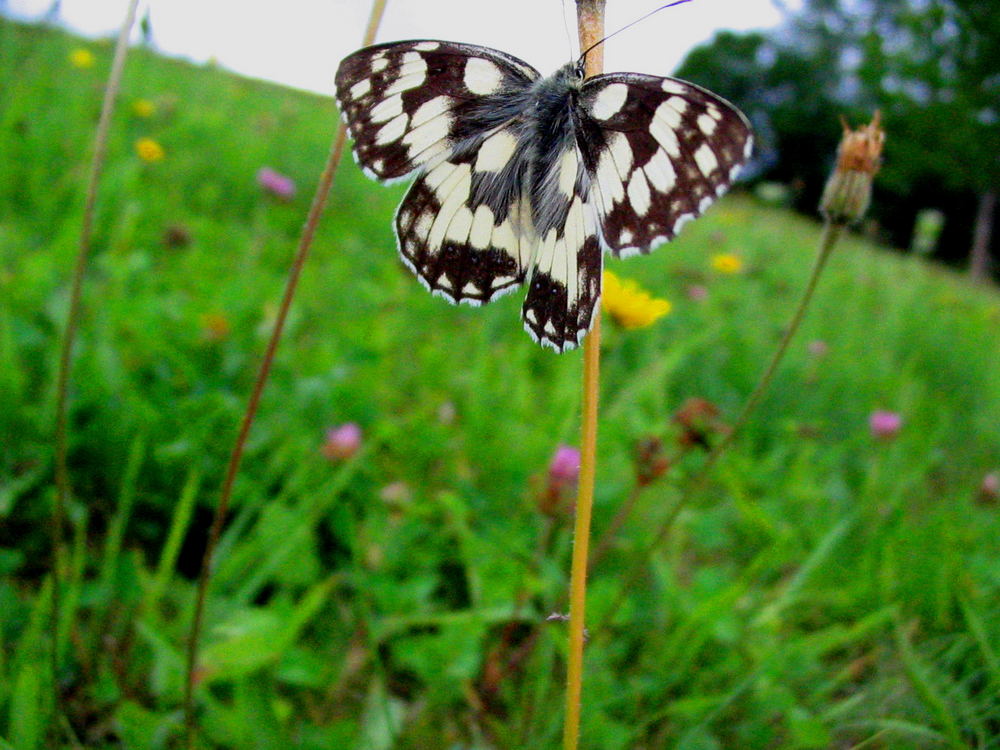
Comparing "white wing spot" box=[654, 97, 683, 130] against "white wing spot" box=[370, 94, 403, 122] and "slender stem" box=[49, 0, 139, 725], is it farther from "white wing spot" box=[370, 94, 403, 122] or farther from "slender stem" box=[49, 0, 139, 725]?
"slender stem" box=[49, 0, 139, 725]

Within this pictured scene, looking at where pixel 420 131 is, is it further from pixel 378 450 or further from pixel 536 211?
pixel 378 450

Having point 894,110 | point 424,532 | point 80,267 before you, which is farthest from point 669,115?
point 894,110

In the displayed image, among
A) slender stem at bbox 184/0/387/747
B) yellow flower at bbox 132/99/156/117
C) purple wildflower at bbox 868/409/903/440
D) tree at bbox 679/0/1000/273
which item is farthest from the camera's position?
tree at bbox 679/0/1000/273

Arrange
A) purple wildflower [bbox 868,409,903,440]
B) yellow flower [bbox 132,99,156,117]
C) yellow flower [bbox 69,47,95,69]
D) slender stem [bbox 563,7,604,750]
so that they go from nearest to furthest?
slender stem [bbox 563,7,604,750] → purple wildflower [bbox 868,409,903,440] → yellow flower [bbox 132,99,156,117] → yellow flower [bbox 69,47,95,69]

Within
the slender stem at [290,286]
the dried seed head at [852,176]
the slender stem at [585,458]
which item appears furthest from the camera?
the dried seed head at [852,176]

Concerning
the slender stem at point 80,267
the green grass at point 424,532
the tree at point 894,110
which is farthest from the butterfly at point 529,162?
the tree at point 894,110

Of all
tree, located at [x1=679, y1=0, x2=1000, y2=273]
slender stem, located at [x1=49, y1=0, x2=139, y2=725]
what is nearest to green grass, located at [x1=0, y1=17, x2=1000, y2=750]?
slender stem, located at [x1=49, y1=0, x2=139, y2=725]

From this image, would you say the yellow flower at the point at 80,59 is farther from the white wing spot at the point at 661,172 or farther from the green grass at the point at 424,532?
the white wing spot at the point at 661,172

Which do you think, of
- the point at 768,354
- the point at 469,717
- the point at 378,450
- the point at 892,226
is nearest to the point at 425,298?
the point at 378,450
